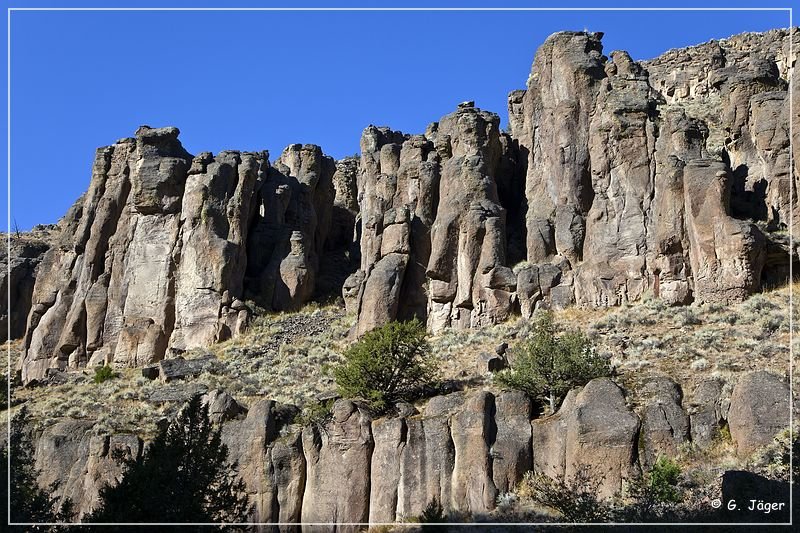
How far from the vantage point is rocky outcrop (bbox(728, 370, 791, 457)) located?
2605cm

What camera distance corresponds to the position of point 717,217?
133ft

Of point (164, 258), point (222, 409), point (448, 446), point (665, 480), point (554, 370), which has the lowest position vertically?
point (665, 480)

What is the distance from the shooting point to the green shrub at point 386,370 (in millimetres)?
35375

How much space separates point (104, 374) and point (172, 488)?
88.2 feet

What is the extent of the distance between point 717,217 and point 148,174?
33324 mm

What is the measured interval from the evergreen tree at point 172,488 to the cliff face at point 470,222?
2154cm

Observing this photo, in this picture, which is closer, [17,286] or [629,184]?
[629,184]

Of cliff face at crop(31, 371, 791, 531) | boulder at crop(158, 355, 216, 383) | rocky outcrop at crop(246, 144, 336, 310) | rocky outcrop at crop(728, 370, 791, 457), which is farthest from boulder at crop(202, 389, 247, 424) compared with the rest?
rocky outcrop at crop(246, 144, 336, 310)

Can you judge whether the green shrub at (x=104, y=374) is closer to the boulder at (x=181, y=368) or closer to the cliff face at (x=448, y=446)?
the boulder at (x=181, y=368)

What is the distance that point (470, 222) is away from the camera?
159 feet

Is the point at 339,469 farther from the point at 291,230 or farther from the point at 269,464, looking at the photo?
the point at 291,230

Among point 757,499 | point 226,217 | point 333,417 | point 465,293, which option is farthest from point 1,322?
point 757,499

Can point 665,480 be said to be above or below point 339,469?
above

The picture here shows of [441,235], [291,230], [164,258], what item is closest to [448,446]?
[441,235]
